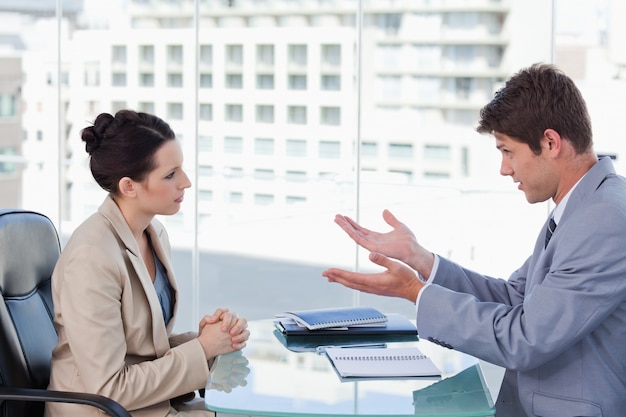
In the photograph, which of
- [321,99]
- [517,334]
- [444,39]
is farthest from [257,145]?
[517,334]

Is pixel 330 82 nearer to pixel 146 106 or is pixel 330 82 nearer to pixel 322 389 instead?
pixel 146 106

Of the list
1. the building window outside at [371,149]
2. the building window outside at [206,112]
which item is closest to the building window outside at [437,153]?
the building window outside at [371,149]

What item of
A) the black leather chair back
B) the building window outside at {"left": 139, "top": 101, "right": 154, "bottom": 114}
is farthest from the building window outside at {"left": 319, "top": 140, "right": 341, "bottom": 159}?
the black leather chair back

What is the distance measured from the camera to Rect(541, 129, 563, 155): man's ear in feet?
6.44

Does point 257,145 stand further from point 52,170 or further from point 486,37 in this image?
point 52,170

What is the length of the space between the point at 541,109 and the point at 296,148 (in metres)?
3.99

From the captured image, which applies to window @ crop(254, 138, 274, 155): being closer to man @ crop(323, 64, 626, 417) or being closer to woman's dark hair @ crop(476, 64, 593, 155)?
man @ crop(323, 64, 626, 417)

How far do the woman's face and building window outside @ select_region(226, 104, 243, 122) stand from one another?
147 inches

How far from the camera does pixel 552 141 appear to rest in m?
1.97

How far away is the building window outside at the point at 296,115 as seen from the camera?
588 centimetres

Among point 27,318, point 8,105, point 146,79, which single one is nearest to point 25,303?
point 27,318

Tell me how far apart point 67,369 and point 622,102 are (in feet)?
12.7

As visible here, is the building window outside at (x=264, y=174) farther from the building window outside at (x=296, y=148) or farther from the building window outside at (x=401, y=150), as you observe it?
the building window outside at (x=401, y=150)

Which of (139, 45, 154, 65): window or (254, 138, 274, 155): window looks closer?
(254, 138, 274, 155): window
